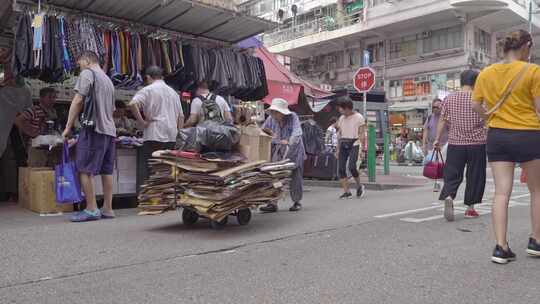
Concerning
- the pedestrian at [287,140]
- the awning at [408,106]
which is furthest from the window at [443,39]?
the pedestrian at [287,140]

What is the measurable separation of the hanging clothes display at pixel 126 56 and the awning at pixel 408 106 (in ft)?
77.3

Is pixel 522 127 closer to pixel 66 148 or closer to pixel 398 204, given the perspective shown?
pixel 398 204

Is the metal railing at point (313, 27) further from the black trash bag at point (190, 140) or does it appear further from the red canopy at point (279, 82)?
the black trash bag at point (190, 140)

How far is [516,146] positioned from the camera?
3.87 metres

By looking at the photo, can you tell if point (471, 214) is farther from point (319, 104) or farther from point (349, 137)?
point (319, 104)

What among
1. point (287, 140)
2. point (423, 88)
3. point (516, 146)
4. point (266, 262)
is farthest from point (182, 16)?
point (423, 88)

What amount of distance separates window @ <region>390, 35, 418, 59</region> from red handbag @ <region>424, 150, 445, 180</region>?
2816 cm

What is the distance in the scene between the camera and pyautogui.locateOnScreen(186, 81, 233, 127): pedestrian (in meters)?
6.42

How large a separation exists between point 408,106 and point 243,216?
28872 mm

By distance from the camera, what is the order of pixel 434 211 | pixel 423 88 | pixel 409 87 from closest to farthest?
pixel 434 211, pixel 423 88, pixel 409 87

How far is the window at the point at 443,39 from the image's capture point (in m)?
31.0

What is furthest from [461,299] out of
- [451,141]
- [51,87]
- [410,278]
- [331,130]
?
[331,130]

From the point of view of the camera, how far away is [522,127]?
390 cm

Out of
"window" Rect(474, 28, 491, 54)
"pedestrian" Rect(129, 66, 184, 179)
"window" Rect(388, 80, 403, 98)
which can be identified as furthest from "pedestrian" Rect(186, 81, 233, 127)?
"window" Rect(388, 80, 403, 98)
